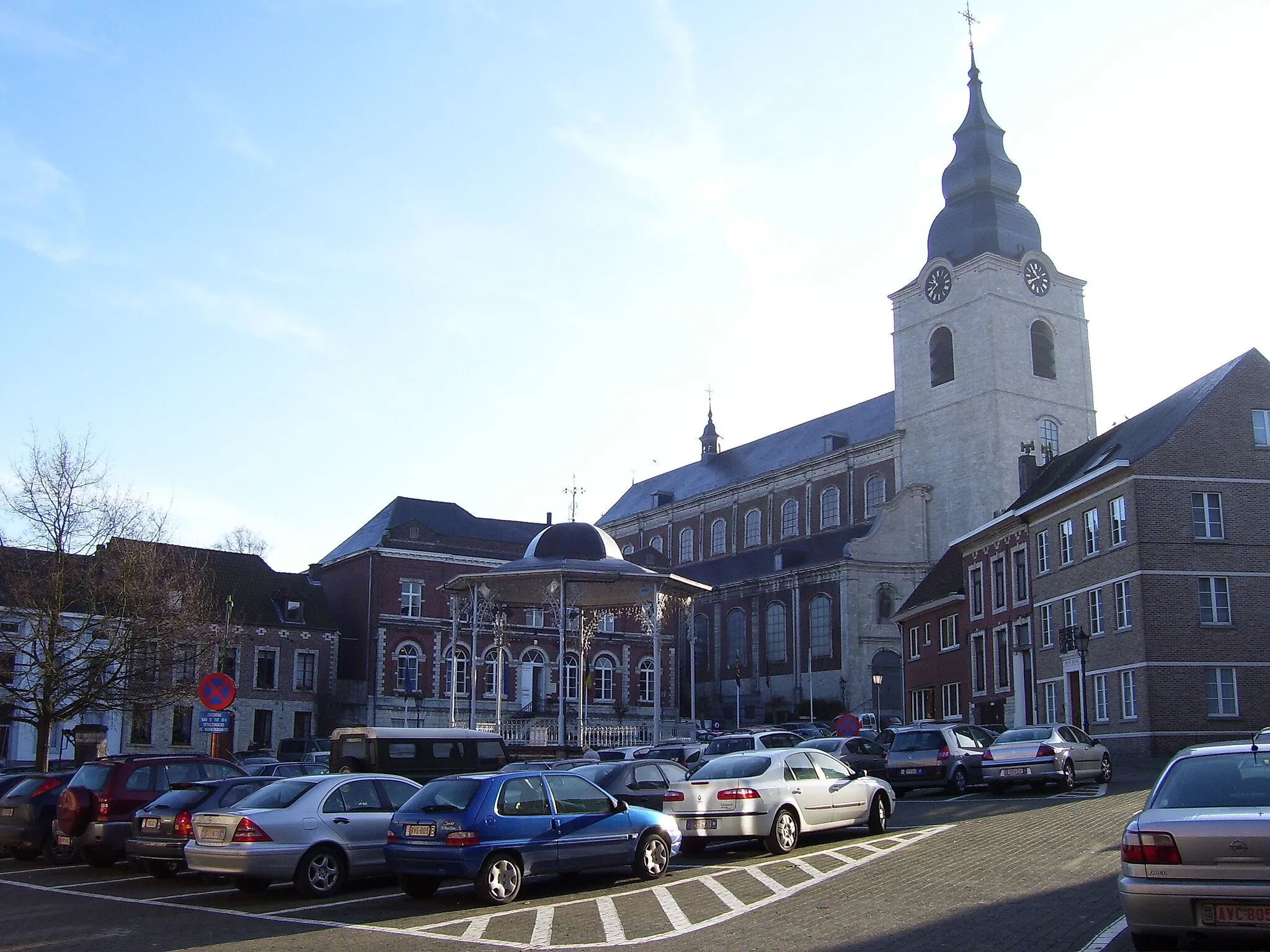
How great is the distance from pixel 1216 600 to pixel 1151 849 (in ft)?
96.2

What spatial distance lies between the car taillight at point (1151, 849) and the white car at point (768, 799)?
8.83 m

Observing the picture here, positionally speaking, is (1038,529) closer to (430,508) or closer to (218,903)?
(218,903)

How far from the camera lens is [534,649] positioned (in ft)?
235

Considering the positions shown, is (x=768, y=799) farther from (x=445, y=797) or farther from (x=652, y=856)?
(x=445, y=797)

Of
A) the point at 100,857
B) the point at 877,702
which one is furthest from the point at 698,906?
the point at 877,702

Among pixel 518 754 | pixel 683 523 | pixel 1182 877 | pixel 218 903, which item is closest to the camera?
pixel 1182 877

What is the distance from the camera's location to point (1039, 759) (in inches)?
1067

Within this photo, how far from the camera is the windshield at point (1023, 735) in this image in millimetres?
27672

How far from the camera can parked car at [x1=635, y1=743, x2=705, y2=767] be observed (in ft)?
96.7

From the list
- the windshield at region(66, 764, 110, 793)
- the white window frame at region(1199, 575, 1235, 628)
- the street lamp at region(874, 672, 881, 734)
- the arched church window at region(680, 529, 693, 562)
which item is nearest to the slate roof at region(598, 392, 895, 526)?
the arched church window at region(680, 529, 693, 562)

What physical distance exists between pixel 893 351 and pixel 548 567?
161 ft

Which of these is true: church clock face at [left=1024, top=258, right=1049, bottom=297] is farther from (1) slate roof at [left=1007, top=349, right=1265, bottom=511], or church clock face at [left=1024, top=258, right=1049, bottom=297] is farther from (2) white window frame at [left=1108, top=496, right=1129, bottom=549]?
(2) white window frame at [left=1108, top=496, right=1129, bottom=549]

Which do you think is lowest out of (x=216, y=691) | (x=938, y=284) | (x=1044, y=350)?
(x=216, y=691)

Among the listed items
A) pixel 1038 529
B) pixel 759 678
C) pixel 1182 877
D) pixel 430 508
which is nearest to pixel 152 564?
pixel 1038 529
